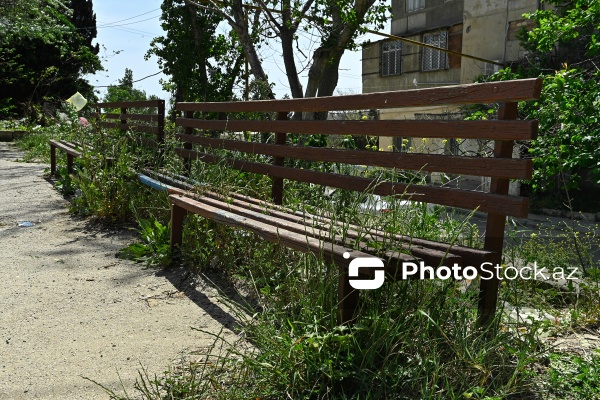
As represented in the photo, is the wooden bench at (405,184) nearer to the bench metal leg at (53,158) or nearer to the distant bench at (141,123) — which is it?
the distant bench at (141,123)

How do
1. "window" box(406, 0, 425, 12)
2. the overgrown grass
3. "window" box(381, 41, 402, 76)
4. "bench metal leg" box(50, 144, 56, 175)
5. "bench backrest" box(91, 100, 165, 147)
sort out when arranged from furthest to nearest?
1. "window" box(381, 41, 402, 76)
2. "window" box(406, 0, 425, 12)
3. "bench metal leg" box(50, 144, 56, 175)
4. "bench backrest" box(91, 100, 165, 147)
5. the overgrown grass

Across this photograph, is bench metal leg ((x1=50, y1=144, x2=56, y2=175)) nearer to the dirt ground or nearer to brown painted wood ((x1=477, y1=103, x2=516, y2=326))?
the dirt ground

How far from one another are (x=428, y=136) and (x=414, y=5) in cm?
2618

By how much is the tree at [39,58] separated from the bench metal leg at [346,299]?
22227 mm

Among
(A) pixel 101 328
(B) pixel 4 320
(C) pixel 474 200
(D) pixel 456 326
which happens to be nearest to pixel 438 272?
(D) pixel 456 326

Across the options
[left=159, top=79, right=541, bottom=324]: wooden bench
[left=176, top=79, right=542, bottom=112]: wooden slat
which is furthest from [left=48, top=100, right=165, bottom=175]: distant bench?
[left=159, top=79, right=541, bottom=324]: wooden bench

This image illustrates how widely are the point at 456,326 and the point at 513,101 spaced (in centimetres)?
111

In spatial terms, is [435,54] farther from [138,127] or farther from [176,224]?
[176,224]

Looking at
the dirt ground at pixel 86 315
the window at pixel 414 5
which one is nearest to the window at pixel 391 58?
the window at pixel 414 5

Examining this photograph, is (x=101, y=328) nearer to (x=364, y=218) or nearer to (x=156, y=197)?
(x=364, y=218)

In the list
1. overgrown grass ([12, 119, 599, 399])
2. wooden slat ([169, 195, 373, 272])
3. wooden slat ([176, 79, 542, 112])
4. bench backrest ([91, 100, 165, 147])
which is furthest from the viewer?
bench backrest ([91, 100, 165, 147])

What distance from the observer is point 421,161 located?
12.5ft

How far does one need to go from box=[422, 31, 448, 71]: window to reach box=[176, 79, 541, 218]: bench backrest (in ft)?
73.9

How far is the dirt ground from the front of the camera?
11.2ft
